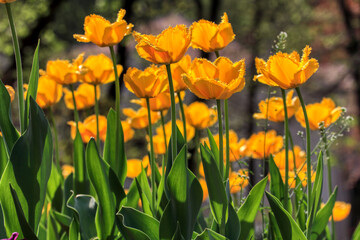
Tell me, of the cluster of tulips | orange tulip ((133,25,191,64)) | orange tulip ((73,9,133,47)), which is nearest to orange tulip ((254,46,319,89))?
the cluster of tulips

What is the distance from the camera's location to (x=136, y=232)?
1014 millimetres

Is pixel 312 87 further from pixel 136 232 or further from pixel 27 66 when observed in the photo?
pixel 136 232

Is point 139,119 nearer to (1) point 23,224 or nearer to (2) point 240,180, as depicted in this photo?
(2) point 240,180

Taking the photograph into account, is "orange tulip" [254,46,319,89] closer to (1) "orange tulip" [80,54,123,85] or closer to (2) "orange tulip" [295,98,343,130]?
(2) "orange tulip" [295,98,343,130]

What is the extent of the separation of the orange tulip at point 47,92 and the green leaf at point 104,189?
1.30 ft

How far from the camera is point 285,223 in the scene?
1085 mm

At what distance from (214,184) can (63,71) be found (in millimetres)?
520

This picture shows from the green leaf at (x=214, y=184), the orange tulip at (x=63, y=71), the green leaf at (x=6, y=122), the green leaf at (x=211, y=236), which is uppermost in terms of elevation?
the orange tulip at (x=63, y=71)

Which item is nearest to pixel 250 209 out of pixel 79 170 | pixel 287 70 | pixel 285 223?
pixel 285 223

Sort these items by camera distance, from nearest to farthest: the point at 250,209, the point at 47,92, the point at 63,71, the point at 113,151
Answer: the point at 250,209 < the point at 113,151 < the point at 63,71 < the point at 47,92

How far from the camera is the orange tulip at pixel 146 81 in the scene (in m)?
1.12

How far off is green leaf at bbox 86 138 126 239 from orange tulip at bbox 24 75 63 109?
397 millimetres

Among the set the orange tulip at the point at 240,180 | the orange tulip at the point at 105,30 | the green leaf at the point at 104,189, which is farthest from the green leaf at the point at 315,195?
the orange tulip at the point at 105,30

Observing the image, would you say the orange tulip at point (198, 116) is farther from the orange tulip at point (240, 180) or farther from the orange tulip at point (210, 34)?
the orange tulip at point (210, 34)
